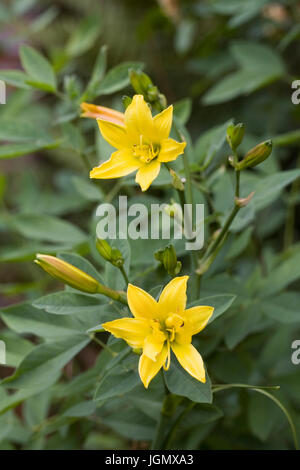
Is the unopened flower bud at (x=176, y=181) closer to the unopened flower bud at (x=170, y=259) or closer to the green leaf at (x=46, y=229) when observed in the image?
the unopened flower bud at (x=170, y=259)

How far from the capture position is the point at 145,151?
1.94 feet

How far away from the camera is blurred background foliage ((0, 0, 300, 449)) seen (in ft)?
2.43

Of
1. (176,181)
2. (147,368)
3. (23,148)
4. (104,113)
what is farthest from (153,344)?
(23,148)

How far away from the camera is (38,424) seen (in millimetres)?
828

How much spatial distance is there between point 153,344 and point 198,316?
5 centimetres

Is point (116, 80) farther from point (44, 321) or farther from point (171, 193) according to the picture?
point (44, 321)

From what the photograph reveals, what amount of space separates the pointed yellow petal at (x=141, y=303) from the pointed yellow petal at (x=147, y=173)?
0.36 feet

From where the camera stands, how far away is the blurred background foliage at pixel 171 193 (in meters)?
0.74

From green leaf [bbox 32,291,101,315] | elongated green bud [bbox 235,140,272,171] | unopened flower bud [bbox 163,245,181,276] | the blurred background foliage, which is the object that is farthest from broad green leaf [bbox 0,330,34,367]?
elongated green bud [bbox 235,140,272,171]

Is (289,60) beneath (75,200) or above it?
above

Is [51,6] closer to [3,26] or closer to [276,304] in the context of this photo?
[3,26]

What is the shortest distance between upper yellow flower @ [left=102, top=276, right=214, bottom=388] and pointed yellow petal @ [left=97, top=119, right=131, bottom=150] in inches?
7.1

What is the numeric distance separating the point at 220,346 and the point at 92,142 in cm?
85

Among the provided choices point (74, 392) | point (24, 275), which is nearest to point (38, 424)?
point (74, 392)
